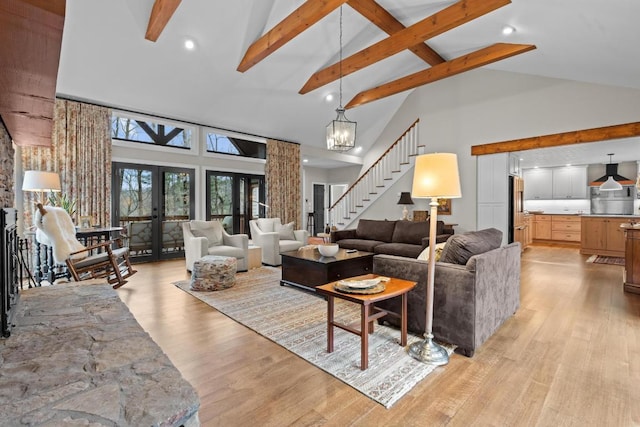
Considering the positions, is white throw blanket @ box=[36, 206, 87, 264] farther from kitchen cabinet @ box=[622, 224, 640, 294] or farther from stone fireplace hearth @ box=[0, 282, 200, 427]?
kitchen cabinet @ box=[622, 224, 640, 294]

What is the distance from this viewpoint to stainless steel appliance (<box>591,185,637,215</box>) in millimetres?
8195

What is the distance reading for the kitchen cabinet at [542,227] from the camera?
29.7ft

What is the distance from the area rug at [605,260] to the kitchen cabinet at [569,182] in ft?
9.12

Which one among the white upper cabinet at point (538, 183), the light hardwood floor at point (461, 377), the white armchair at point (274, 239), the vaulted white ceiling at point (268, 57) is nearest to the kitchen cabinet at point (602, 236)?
the white upper cabinet at point (538, 183)

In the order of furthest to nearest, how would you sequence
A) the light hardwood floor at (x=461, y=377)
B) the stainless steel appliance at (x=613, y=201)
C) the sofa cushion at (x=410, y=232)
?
the stainless steel appliance at (x=613, y=201)
the sofa cushion at (x=410, y=232)
the light hardwood floor at (x=461, y=377)

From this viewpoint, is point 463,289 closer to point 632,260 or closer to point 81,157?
point 632,260

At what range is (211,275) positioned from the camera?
407 centimetres

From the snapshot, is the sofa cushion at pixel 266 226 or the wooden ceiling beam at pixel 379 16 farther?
the sofa cushion at pixel 266 226

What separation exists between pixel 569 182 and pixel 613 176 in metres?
1.04

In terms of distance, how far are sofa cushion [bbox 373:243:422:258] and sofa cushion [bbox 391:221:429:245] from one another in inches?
10.1

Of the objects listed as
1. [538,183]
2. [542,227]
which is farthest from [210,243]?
[538,183]

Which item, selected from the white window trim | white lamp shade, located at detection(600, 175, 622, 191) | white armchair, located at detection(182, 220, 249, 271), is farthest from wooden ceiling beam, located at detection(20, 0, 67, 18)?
white lamp shade, located at detection(600, 175, 622, 191)

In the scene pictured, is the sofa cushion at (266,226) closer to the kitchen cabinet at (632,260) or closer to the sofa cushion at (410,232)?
the sofa cushion at (410,232)

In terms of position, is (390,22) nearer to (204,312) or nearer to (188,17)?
(188,17)
